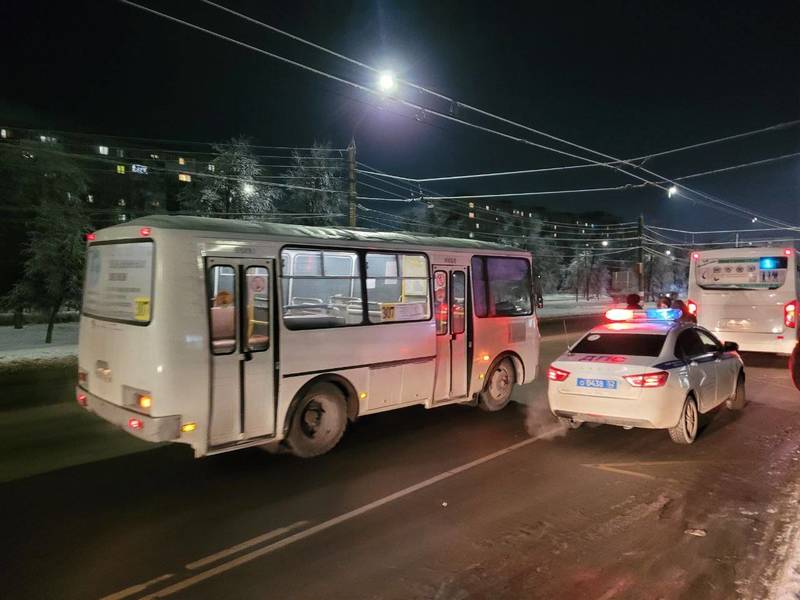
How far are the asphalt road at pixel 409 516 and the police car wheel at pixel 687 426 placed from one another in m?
0.16

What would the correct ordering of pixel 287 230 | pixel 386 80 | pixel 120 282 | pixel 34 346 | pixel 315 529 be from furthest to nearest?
pixel 34 346
pixel 386 80
pixel 287 230
pixel 120 282
pixel 315 529

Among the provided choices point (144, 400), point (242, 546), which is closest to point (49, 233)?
point (144, 400)

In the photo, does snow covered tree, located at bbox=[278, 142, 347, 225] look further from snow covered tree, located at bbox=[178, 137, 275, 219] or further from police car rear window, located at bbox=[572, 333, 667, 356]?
police car rear window, located at bbox=[572, 333, 667, 356]

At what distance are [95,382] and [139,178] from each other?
4883cm

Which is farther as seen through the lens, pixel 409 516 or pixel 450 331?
pixel 450 331

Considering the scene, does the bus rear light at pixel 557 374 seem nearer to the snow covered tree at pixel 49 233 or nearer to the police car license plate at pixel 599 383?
the police car license plate at pixel 599 383

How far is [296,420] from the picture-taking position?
6484 mm

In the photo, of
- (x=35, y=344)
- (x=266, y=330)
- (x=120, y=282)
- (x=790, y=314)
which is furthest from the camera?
(x=35, y=344)

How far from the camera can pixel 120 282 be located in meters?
6.04

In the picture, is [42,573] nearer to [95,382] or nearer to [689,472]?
[95,382]

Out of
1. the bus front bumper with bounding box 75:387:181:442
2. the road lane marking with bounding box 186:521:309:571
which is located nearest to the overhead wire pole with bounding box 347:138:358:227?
the bus front bumper with bounding box 75:387:181:442

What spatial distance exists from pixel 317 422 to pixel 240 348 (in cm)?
146

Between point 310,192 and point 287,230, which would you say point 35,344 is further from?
point 310,192

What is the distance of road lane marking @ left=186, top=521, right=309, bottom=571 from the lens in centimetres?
409
